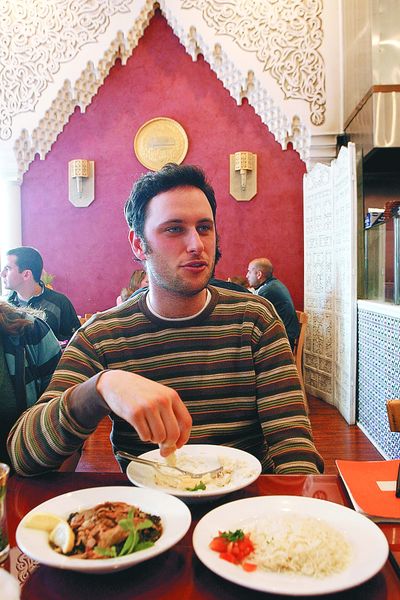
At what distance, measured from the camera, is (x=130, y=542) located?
2.43 ft

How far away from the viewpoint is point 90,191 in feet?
21.3

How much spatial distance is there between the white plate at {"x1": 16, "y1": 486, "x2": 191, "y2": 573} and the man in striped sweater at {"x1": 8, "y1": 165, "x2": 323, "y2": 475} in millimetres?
407

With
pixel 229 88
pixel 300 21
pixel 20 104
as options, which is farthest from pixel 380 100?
pixel 20 104

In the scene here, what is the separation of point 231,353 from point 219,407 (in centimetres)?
16

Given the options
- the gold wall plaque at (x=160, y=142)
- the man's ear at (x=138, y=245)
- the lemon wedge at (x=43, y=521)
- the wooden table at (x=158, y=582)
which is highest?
the gold wall plaque at (x=160, y=142)

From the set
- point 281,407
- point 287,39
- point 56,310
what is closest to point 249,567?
point 281,407

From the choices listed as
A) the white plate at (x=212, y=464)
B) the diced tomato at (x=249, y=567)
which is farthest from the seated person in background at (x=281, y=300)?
the diced tomato at (x=249, y=567)

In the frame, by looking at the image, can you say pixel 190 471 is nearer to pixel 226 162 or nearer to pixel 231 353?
pixel 231 353

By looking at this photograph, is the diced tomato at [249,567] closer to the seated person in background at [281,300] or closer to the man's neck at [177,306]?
the man's neck at [177,306]

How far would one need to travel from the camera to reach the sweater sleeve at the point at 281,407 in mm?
1303

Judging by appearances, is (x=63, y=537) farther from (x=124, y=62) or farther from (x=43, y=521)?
(x=124, y=62)

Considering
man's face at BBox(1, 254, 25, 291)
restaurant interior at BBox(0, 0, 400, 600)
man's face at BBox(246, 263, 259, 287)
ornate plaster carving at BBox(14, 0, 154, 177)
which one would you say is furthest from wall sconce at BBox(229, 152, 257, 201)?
man's face at BBox(1, 254, 25, 291)

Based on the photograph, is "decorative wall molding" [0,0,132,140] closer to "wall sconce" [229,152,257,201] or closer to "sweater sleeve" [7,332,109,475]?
Result: "wall sconce" [229,152,257,201]

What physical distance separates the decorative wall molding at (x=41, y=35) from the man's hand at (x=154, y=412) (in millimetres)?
6138
